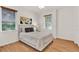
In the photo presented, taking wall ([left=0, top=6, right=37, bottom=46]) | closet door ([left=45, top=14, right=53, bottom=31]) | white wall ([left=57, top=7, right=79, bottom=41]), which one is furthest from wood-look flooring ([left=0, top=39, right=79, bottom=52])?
closet door ([left=45, top=14, right=53, bottom=31])

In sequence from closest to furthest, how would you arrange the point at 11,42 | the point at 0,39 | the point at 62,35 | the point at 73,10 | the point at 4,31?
the point at 0,39 < the point at 4,31 < the point at 11,42 < the point at 73,10 < the point at 62,35

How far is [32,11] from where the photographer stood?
12.7 ft

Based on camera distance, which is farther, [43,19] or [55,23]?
[55,23]

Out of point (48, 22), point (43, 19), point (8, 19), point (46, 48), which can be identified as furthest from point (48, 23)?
point (8, 19)

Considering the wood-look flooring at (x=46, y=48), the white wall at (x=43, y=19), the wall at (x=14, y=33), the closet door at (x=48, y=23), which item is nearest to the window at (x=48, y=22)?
the closet door at (x=48, y=23)

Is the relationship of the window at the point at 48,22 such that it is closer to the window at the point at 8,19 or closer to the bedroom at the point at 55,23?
the bedroom at the point at 55,23

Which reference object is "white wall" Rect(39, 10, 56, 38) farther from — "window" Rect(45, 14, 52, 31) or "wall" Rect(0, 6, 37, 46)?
"wall" Rect(0, 6, 37, 46)

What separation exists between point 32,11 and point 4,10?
53.7 inches

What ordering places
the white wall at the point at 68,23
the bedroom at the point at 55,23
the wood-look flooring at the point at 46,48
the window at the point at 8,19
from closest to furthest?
the wood-look flooring at the point at 46,48 < the window at the point at 8,19 < the bedroom at the point at 55,23 < the white wall at the point at 68,23

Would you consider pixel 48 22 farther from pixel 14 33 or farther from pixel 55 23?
pixel 14 33

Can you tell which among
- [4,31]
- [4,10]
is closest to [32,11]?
[4,10]

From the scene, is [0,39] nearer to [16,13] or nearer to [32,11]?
[16,13]

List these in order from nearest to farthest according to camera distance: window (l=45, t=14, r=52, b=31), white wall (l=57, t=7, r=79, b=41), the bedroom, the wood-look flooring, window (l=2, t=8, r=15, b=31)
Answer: the wood-look flooring
window (l=2, t=8, r=15, b=31)
the bedroom
white wall (l=57, t=7, r=79, b=41)
window (l=45, t=14, r=52, b=31)
